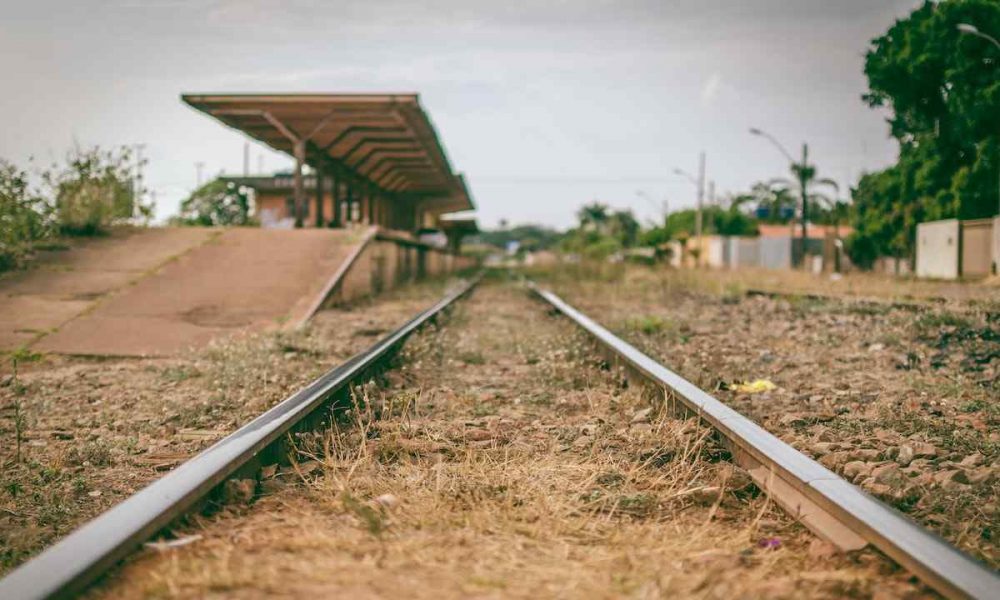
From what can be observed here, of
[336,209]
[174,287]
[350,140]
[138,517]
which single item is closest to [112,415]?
[138,517]

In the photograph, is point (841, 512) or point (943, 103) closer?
point (841, 512)

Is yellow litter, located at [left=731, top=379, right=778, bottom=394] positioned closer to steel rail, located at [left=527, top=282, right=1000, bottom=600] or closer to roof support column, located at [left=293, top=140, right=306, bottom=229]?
steel rail, located at [left=527, top=282, right=1000, bottom=600]

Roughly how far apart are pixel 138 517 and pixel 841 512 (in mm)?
1856

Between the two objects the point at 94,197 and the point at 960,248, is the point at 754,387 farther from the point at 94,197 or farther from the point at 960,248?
the point at 960,248

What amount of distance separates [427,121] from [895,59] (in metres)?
17.7

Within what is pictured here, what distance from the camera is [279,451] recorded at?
2.98 m

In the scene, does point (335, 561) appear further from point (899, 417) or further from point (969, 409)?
point (969, 409)

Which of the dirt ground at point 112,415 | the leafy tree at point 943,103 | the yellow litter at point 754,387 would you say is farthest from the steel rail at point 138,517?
the leafy tree at point 943,103

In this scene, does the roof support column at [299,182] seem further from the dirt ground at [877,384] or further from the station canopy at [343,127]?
the dirt ground at [877,384]

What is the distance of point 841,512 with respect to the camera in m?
2.07

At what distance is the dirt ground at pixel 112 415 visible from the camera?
2.64 m

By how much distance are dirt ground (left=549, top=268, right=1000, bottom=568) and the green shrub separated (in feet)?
23.8

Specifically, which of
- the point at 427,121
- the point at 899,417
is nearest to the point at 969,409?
the point at 899,417

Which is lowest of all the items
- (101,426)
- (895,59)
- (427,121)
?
(101,426)
